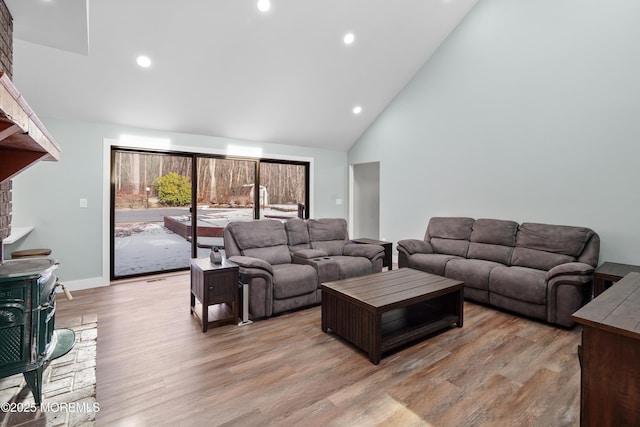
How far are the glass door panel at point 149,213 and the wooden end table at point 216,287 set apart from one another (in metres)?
2.19

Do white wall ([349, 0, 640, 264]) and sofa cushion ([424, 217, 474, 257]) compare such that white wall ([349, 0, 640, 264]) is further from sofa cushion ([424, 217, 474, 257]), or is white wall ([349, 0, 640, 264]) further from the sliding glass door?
the sliding glass door

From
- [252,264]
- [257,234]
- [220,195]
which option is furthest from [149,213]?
[252,264]

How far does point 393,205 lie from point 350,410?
4.56 meters

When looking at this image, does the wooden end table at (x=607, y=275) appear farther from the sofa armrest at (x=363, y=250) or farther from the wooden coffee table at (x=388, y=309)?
the sofa armrest at (x=363, y=250)

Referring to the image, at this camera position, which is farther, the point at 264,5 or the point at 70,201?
the point at 70,201

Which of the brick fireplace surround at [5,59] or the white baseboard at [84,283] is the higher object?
the brick fireplace surround at [5,59]

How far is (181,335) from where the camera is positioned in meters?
2.85

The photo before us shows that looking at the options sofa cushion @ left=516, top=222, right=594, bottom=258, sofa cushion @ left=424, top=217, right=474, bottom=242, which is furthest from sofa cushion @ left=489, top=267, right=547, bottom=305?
sofa cushion @ left=424, top=217, right=474, bottom=242

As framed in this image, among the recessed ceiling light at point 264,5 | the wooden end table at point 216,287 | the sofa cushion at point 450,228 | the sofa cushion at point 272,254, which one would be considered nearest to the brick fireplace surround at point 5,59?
the wooden end table at point 216,287

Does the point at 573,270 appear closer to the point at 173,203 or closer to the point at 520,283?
the point at 520,283

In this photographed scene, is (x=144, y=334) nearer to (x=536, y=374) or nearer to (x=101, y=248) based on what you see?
(x=101, y=248)

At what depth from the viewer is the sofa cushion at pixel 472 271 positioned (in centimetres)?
360

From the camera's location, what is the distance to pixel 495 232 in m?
4.14

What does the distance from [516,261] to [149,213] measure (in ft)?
17.3
